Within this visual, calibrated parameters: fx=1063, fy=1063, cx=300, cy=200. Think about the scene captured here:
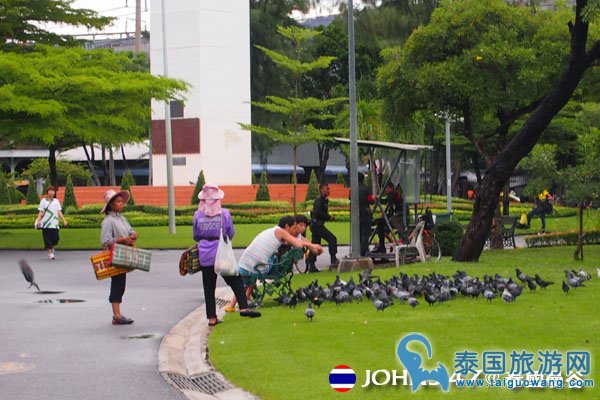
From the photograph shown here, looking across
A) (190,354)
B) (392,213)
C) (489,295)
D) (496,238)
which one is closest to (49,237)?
(392,213)

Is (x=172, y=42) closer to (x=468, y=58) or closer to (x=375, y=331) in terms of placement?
(x=468, y=58)

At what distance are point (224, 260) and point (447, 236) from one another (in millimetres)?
11869

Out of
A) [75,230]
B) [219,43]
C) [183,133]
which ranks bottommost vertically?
[75,230]

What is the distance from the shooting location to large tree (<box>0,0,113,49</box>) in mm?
32781

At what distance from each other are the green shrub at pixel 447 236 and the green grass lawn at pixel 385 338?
8.86 meters

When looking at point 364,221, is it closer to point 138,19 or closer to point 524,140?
point 524,140

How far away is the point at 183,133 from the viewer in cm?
5041

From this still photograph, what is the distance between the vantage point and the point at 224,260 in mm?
12984

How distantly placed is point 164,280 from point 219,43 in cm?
3025

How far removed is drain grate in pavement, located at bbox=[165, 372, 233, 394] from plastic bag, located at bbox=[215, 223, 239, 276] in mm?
2703

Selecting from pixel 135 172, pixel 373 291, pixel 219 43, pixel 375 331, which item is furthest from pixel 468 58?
pixel 135 172

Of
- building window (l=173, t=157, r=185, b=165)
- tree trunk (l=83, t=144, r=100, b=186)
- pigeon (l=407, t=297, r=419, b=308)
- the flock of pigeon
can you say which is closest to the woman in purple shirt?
the flock of pigeon

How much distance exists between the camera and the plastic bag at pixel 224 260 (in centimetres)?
1297

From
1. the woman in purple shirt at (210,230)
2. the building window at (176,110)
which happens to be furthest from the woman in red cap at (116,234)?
the building window at (176,110)
